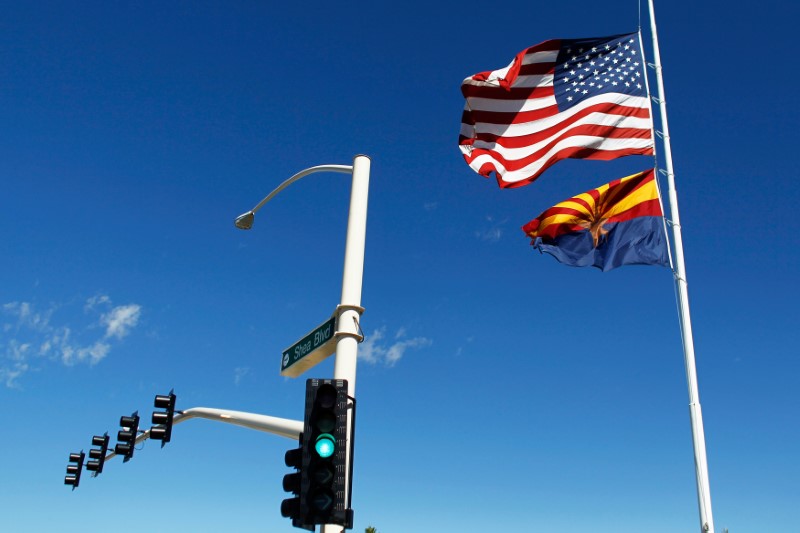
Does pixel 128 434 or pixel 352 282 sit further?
pixel 128 434

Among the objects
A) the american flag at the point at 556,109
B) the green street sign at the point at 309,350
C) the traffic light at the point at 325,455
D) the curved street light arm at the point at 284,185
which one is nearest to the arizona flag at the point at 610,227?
the american flag at the point at 556,109

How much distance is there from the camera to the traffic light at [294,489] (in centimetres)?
619

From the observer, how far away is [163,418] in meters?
10.9

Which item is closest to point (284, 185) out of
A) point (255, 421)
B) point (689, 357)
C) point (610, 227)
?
point (255, 421)

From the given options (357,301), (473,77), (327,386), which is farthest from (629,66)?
(327,386)

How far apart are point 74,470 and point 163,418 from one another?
15.2ft

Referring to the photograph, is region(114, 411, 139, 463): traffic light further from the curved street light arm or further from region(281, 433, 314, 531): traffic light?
region(281, 433, 314, 531): traffic light

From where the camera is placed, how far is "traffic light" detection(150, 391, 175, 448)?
1091 centimetres

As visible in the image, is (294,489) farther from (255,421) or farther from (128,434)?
(128,434)

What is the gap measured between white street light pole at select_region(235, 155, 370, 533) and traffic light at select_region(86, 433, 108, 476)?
7765mm

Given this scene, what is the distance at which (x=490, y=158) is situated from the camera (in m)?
14.3

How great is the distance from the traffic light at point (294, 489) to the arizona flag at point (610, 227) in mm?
7616

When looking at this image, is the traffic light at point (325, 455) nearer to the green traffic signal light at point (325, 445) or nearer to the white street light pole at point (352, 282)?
the green traffic signal light at point (325, 445)

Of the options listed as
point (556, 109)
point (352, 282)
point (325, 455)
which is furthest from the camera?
point (556, 109)
